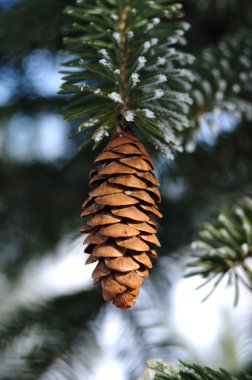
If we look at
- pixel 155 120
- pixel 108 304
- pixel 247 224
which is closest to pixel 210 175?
pixel 108 304

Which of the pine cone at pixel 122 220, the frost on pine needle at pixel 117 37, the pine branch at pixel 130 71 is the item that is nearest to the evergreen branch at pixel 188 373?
the pine cone at pixel 122 220

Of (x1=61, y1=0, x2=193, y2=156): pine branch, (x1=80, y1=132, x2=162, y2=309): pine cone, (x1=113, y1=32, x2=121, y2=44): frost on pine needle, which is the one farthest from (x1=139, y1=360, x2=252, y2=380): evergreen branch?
(x1=113, y1=32, x2=121, y2=44): frost on pine needle

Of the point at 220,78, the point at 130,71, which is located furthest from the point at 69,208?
the point at 130,71

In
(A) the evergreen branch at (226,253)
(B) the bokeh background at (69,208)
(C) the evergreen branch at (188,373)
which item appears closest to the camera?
(C) the evergreen branch at (188,373)

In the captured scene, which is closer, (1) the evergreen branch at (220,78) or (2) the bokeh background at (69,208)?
A: (1) the evergreen branch at (220,78)

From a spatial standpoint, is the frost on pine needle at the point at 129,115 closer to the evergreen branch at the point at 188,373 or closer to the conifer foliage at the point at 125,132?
the conifer foliage at the point at 125,132

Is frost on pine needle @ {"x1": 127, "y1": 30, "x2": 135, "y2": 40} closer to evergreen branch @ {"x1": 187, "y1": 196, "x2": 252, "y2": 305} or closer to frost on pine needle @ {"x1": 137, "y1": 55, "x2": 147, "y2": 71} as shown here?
frost on pine needle @ {"x1": 137, "y1": 55, "x2": 147, "y2": 71}

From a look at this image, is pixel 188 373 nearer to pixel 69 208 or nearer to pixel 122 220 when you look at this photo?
pixel 122 220
